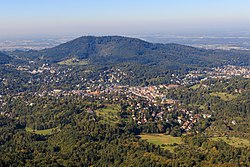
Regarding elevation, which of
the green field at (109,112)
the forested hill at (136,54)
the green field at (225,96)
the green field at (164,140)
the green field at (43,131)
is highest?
the forested hill at (136,54)

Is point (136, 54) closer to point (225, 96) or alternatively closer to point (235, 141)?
point (225, 96)

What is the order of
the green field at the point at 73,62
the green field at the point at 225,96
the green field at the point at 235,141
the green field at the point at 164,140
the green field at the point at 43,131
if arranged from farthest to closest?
1. the green field at the point at 73,62
2. the green field at the point at 225,96
3. the green field at the point at 43,131
4. the green field at the point at 235,141
5. the green field at the point at 164,140

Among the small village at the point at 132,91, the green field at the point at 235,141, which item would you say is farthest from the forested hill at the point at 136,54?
the green field at the point at 235,141

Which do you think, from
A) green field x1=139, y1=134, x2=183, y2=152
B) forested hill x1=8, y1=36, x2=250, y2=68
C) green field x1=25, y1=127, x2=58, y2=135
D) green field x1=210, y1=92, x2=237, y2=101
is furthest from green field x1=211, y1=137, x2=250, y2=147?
forested hill x1=8, y1=36, x2=250, y2=68

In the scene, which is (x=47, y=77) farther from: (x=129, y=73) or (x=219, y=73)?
(x=219, y=73)

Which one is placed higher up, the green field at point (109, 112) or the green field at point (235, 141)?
the green field at point (109, 112)

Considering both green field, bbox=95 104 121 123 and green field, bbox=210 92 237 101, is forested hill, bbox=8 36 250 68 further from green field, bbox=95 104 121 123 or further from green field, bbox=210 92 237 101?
green field, bbox=95 104 121 123

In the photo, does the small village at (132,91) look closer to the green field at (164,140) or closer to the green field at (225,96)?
the green field at (164,140)
